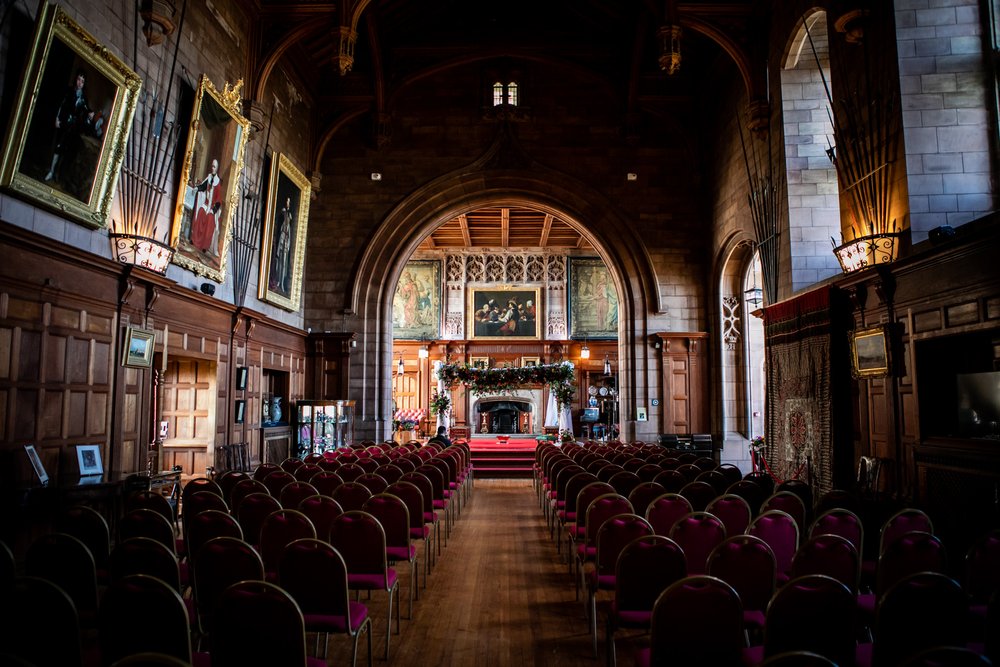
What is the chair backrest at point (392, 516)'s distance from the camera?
17.8ft

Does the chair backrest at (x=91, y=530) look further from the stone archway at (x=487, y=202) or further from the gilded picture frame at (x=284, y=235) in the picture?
the stone archway at (x=487, y=202)

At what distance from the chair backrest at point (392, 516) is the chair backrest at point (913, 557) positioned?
3488 millimetres

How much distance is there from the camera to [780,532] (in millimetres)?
4684

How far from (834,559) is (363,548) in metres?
3.09

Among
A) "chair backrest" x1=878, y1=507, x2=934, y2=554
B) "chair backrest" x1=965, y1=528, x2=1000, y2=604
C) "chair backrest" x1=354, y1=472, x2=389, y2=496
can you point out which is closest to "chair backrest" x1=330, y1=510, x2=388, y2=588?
"chair backrest" x1=354, y1=472, x2=389, y2=496

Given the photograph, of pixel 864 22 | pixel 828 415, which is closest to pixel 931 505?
pixel 828 415

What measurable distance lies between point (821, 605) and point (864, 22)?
849cm

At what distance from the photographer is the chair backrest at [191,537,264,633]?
3617 millimetres

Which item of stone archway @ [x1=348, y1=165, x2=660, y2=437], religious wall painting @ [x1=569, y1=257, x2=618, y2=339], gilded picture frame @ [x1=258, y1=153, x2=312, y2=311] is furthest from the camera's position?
religious wall painting @ [x1=569, y1=257, x2=618, y2=339]

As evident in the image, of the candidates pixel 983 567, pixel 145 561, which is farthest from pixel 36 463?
pixel 983 567

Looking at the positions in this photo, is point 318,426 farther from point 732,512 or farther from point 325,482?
point 732,512

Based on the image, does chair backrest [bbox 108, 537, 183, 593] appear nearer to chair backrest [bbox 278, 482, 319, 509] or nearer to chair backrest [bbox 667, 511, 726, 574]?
chair backrest [bbox 278, 482, 319, 509]

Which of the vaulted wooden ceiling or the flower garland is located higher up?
the vaulted wooden ceiling

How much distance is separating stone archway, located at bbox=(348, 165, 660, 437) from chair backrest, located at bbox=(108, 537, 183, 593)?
1335 cm
